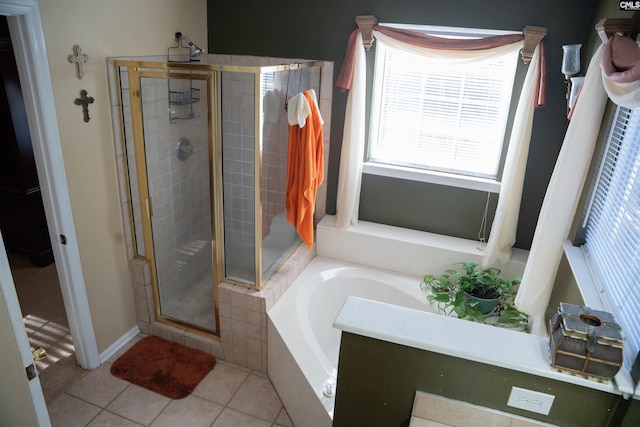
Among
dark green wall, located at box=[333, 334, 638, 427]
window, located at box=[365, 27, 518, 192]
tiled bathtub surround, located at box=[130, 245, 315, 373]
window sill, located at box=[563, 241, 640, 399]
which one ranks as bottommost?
tiled bathtub surround, located at box=[130, 245, 315, 373]

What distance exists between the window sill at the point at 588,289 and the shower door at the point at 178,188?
1.87m

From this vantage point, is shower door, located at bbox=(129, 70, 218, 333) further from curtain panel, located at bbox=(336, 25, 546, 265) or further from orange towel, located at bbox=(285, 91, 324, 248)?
curtain panel, located at bbox=(336, 25, 546, 265)

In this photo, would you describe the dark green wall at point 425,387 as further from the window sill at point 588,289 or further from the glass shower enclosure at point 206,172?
the glass shower enclosure at point 206,172

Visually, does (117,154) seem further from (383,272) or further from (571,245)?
(571,245)

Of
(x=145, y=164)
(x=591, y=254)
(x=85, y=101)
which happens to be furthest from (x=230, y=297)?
(x=591, y=254)

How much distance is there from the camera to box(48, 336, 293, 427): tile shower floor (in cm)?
242

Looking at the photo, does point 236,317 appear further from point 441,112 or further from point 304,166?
point 441,112

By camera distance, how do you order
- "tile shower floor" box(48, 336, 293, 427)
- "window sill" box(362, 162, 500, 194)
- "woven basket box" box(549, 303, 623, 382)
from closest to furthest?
"woven basket box" box(549, 303, 623, 382) → "tile shower floor" box(48, 336, 293, 427) → "window sill" box(362, 162, 500, 194)

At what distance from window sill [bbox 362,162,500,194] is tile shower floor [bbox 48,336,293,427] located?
61.9 inches

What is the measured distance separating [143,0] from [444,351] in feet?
8.11

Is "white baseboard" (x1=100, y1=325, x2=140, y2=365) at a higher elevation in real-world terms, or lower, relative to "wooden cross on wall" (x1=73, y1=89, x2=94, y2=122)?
lower

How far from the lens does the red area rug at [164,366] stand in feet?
8.68

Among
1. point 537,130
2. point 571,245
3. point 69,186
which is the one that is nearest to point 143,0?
point 69,186

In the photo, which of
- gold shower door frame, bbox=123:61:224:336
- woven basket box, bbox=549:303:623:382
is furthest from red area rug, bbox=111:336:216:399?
woven basket box, bbox=549:303:623:382
